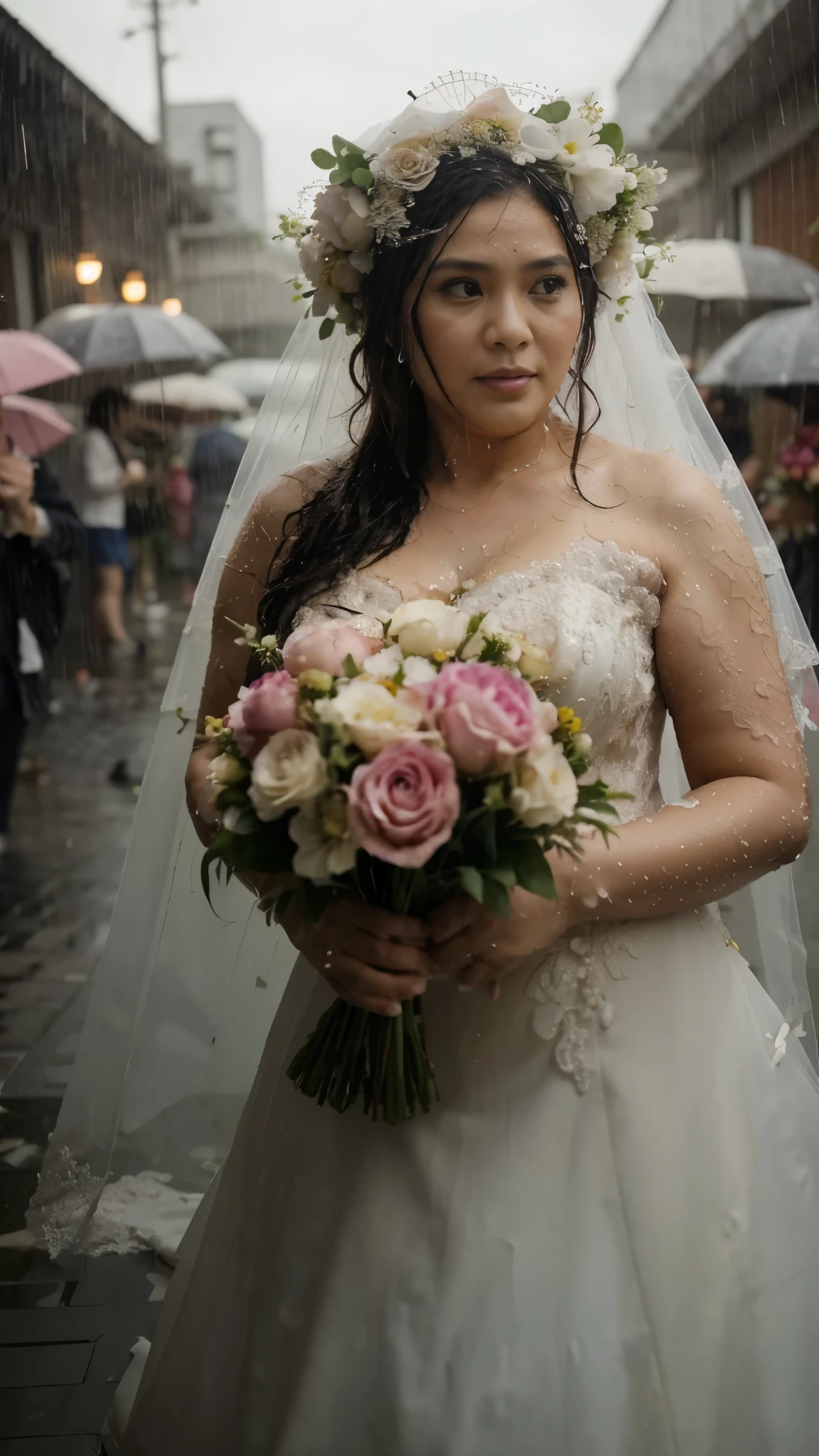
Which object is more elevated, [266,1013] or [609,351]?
[609,351]

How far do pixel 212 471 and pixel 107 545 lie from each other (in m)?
1.15

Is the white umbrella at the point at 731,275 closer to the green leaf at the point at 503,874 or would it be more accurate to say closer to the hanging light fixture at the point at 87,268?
the green leaf at the point at 503,874

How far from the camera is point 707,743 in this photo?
187 cm

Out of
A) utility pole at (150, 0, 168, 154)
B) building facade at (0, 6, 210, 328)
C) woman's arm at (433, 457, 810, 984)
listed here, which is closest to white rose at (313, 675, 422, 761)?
woman's arm at (433, 457, 810, 984)

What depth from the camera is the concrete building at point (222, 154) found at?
57.1 feet

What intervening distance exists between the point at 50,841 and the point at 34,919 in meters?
1.13

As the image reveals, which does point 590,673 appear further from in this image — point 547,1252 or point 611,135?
point 611,135

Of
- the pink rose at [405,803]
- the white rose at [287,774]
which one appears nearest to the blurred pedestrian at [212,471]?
the white rose at [287,774]

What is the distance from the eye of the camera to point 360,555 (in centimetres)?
208

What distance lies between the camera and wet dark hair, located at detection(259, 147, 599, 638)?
198cm

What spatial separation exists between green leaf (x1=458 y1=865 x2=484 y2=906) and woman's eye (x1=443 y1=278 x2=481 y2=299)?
95 cm

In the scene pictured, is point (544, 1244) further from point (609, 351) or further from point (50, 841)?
point (50, 841)

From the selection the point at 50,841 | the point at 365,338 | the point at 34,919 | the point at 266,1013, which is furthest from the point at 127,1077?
the point at 50,841

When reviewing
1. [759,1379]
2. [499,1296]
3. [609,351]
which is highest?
[609,351]
